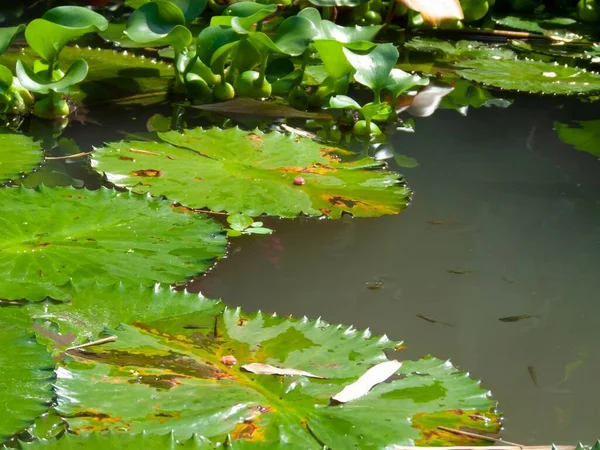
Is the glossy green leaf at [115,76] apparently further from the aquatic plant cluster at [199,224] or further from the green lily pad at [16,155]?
the green lily pad at [16,155]

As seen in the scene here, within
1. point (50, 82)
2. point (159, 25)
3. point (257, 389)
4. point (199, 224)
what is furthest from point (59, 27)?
point (257, 389)

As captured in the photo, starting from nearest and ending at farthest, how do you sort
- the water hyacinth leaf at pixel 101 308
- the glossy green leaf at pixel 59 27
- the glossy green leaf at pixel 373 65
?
the water hyacinth leaf at pixel 101 308
the glossy green leaf at pixel 59 27
the glossy green leaf at pixel 373 65

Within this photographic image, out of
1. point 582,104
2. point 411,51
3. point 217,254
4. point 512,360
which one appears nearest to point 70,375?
point 217,254

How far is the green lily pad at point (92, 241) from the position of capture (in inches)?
44.4

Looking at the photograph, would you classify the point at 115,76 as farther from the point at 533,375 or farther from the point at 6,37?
the point at 533,375

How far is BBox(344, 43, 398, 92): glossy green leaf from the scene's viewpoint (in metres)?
1.89

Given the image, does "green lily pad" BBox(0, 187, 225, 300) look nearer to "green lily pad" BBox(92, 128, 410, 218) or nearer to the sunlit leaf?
"green lily pad" BBox(92, 128, 410, 218)

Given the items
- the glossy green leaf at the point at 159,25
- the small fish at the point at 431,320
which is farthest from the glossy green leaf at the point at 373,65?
the small fish at the point at 431,320

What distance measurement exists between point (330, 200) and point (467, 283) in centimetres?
33

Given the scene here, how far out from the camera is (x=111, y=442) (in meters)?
0.73

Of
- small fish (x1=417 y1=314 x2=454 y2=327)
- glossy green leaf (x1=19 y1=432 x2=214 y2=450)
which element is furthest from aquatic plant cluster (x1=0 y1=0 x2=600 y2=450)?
small fish (x1=417 y1=314 x2=454 y2=327)

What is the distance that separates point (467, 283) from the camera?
4.13 ft

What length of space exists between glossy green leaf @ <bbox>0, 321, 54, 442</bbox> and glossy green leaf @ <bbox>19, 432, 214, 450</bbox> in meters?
0.09

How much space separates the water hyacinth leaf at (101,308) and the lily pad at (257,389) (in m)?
0.03
